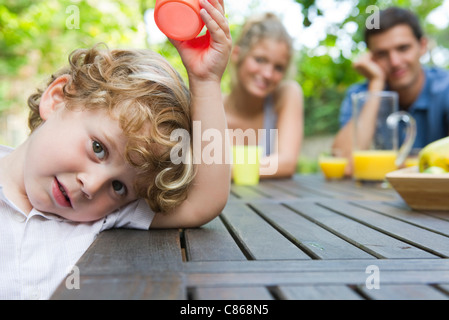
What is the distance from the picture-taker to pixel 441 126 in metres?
3.03

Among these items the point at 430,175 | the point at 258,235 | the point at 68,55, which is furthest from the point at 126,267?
the point at 430,175

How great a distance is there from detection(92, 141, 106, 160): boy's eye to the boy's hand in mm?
280

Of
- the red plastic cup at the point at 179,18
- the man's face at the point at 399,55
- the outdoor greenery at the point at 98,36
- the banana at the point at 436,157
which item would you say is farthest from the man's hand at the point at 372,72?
the red plastic cup at the point at 179,18

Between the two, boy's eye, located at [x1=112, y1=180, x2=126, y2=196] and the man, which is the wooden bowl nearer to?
boy's eye, located at [x1=112, y1=180, x2=126, y2=196]

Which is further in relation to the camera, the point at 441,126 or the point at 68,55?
the point at 441,126

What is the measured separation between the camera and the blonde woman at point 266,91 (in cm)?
279

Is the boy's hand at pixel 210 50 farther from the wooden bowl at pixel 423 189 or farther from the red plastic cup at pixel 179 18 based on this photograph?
the wooden bowl at pixel 423 189

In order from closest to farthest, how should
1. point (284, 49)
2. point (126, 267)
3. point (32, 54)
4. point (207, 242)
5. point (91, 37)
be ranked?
point (126, 267)
point (207, 242)
point (284, 49)
point (91, 37)
point (32, 54)

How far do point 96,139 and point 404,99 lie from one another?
271cm

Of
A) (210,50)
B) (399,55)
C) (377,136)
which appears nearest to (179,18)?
(210,50)

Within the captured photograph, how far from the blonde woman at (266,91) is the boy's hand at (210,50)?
1529 mm

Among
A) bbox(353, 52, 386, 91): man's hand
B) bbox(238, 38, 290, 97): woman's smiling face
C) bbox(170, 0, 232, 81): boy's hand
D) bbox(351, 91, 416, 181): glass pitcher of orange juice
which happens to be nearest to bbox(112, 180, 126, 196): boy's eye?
bbox(170, 0, 232, 81): boy's hand

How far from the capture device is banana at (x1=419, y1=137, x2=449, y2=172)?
4.54ft

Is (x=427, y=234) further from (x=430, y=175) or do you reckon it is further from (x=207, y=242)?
(x=207, y=242)
